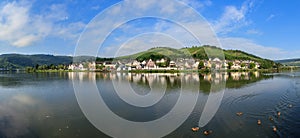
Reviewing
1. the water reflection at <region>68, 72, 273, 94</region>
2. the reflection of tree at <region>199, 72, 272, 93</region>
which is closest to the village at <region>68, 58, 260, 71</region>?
the water reflection at <region>68, 72, 273, 94</region>

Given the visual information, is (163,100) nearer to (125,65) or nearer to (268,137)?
(268,137)

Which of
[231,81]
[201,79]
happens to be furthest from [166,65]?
[231,81]

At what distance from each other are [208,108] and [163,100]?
3507 millimetres

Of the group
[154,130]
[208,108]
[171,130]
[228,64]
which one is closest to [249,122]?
[208,108]

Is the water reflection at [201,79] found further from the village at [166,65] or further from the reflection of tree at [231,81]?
the village at [166,65]

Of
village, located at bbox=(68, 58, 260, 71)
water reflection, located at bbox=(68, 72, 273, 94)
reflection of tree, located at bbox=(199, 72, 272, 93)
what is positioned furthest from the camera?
village, located at bbox=(68, 58, 260, 71)

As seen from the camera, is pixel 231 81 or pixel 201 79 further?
pixel 201 79

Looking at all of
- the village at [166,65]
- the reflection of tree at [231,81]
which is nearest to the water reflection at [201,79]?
the reflection of tree at [231,81]

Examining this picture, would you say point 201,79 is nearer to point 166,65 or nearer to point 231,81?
point 231,81

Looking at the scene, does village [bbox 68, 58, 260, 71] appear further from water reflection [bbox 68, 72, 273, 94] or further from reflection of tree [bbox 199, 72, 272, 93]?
reflection of tree [bbox 199, 72, 272, 93]

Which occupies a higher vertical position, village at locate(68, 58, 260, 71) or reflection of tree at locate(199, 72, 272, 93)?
village at locate(68, 58, 260, 71)

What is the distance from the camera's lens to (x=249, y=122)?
28.5 feet

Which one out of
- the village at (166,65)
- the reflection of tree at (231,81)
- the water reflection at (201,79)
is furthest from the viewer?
the village at (166,65)

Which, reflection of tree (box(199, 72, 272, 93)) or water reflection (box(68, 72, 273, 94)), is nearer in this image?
reflection of tree (box(199, 72, 272, 93))
